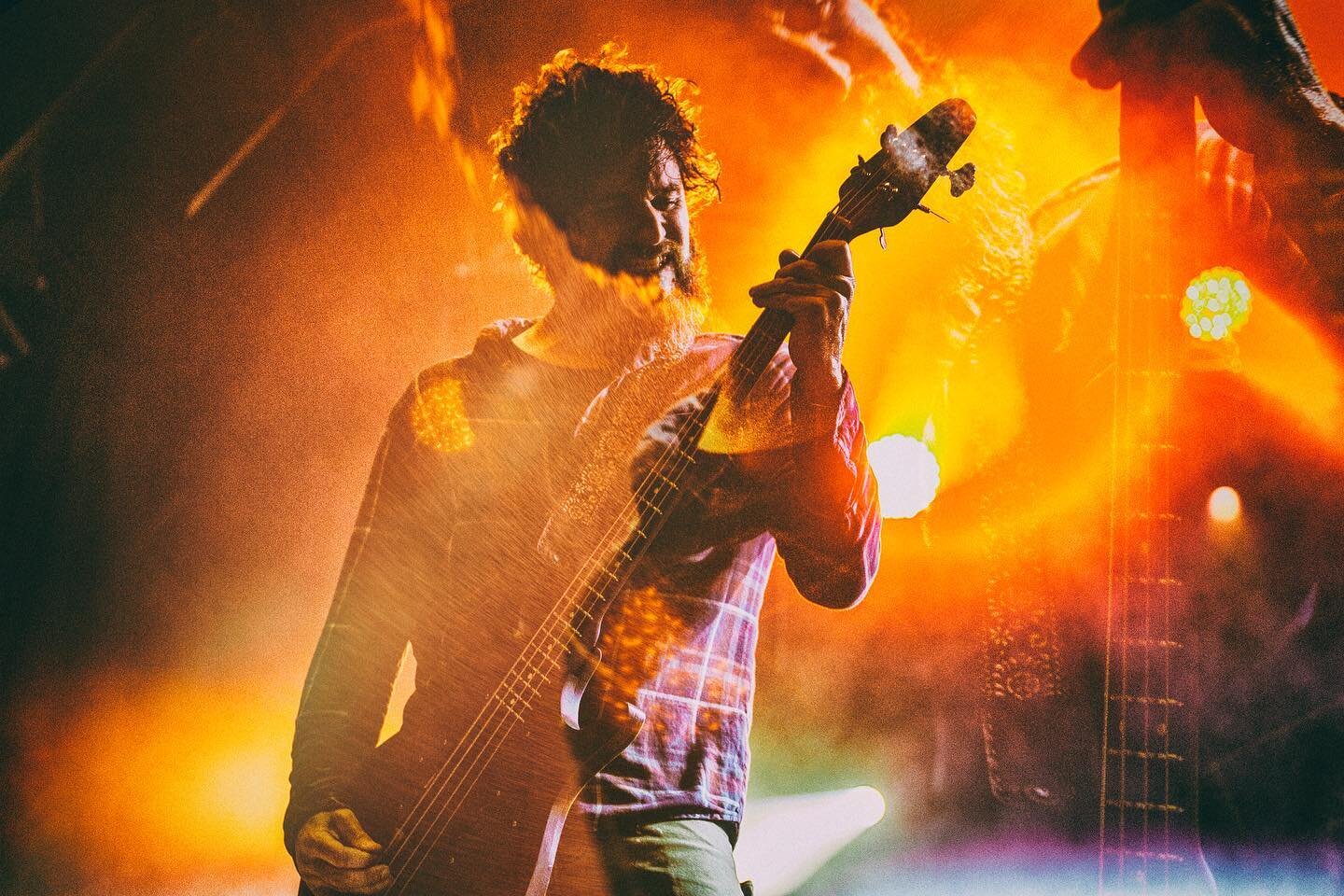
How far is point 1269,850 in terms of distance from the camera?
1.43 meters

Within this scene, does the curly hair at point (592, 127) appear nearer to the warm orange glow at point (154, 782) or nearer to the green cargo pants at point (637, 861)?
the green cargo pants at point (637, 861)

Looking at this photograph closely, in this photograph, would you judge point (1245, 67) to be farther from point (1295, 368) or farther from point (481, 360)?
point (481, 360)

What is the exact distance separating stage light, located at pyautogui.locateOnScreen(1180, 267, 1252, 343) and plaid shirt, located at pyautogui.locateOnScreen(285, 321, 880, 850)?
2.27 feet

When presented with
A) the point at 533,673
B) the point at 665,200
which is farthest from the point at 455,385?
the point at 533,673

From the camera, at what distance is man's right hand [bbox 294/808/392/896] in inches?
49.1

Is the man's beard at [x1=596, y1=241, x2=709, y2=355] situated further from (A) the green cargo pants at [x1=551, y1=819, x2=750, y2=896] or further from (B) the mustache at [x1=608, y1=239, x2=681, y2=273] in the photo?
(A) the green cargo pants at [x1=551, y1=819, x2=750, y2=896]

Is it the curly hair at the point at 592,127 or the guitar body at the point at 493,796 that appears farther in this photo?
the curly hair at the point at 592,127

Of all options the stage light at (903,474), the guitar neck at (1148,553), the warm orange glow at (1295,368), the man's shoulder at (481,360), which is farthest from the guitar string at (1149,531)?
the man's shoulder at (481,360)

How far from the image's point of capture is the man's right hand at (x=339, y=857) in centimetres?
125

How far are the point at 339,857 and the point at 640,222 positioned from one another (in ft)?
3.84

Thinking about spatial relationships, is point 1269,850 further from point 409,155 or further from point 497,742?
point 409,155

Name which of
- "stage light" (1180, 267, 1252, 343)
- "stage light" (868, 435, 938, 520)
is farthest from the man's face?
"stage light" (1180, 267, 1252, 343)

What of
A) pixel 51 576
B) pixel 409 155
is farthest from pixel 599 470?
pixel 51 576

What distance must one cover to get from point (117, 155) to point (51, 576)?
98cm
